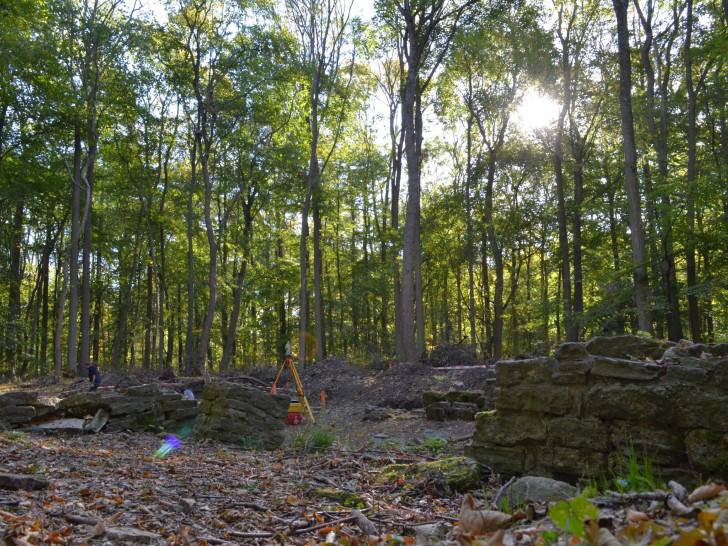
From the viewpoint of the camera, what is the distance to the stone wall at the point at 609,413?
14.4ft

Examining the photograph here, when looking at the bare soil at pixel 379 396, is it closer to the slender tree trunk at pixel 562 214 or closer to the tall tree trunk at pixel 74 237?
the slender tree trunk at pixel 562 214

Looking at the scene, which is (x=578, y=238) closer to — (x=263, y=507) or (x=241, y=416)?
(x=241, y=416)

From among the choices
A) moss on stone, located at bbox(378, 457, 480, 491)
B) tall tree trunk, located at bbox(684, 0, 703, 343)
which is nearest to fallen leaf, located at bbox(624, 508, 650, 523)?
moss on stone, located at bbox(378, 457, 480, 491)

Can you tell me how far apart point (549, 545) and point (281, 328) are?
32291 millimetres

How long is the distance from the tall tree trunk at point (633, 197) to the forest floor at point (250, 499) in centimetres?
698

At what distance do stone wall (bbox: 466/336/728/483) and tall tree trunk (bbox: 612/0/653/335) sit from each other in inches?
326

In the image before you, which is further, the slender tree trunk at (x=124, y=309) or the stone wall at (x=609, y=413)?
the slender tree trunk at (x=124, y=309)

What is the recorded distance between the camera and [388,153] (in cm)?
3070

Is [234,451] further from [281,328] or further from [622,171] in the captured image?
[281,328]

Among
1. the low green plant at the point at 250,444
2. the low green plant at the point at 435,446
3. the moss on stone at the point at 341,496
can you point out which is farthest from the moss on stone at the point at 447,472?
the low green plant at the point at 250,444

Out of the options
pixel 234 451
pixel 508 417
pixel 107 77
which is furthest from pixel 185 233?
pixel 508 417

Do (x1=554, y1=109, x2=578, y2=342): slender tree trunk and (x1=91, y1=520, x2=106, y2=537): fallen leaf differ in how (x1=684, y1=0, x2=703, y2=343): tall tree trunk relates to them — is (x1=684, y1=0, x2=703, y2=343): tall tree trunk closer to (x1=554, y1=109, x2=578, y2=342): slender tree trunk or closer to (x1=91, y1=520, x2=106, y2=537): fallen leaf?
(x1=554, y1=109, x2=578, y2=342): slender tree trunk

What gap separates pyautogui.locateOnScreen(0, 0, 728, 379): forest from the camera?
17109 millimetres

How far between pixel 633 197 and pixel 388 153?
1897 centimetres
